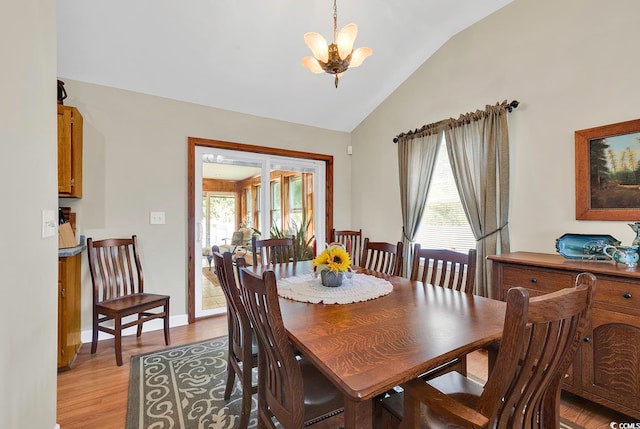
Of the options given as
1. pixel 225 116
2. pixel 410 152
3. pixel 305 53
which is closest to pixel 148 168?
pixel 225 116

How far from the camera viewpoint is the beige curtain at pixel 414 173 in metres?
3.34

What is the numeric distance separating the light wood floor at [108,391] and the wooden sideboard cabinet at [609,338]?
0.15 m

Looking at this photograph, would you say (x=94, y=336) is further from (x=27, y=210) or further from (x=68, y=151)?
(x=27, y=210)

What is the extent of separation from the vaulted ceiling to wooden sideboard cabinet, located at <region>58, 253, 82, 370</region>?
180 centimetres

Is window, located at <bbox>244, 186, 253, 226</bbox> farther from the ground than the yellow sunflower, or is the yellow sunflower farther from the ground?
window, located at <bbox>244, 186, 253, 226</bbox>

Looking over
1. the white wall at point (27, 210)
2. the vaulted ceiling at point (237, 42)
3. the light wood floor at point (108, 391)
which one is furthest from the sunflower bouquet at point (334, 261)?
the vaulted ceiling at point (237, 42)

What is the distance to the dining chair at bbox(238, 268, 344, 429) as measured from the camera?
1055 millimetres

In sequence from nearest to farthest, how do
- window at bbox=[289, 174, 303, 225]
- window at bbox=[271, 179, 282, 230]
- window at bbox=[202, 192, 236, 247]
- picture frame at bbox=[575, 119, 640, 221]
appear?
picture frame at bbox=[575, 119, 640, 221], window at bbox=[202, 192, 236, 247], window at bbox=[271, 179, 282, 230], window at bbox=[289, 174, 303, 225]

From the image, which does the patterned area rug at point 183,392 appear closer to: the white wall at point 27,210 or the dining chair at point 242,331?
the dining chair at point 242,331

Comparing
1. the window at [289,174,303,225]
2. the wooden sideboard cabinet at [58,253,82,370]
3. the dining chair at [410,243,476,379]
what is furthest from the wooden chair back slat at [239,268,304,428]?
the window at [289,174,303,225]

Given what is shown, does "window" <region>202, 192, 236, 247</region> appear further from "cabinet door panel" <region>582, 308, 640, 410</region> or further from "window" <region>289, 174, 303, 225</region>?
"cabinet door panel" <region>582, 308, 640, 410</region>

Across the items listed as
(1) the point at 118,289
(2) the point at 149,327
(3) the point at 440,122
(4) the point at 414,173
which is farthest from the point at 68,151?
(3) the point at 440,122

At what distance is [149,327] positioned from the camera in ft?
10.4

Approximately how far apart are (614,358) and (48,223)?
3.14 meters
